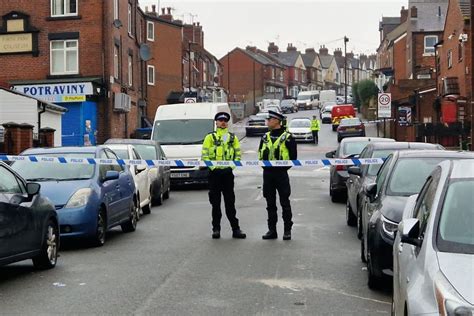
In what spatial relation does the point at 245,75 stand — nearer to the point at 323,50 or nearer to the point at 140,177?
the point at 323,50

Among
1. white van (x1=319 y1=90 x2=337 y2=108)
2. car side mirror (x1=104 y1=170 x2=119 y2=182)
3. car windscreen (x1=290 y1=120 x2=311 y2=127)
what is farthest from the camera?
white van (x1=319 y1=90 x2=337 y2=108)

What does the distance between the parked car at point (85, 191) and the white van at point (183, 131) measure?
28.7 feet

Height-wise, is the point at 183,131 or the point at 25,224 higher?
the point at 183,131

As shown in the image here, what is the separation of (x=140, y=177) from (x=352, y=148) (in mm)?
5695

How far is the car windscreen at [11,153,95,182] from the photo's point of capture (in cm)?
1191

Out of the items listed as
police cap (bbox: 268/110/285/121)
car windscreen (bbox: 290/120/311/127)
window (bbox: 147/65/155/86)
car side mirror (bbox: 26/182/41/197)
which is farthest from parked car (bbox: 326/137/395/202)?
window (bbox: 147/65/155/86)

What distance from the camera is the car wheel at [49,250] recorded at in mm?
9593

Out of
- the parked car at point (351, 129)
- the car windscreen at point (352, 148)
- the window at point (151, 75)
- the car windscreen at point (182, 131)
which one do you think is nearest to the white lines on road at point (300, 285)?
the car windscreen at point (352, 148)

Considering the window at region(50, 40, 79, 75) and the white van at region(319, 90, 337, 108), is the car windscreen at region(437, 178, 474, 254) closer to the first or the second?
the window at region(50, 40, 79, 75)

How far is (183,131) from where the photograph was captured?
23828mm

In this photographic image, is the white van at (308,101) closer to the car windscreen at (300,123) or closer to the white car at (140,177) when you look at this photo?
the car windscreen at (300,123)

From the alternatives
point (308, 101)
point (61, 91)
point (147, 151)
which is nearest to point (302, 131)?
point (61, 91)

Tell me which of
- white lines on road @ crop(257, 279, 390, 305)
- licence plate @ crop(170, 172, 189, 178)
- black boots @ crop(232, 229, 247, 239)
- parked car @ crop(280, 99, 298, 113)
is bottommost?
white lines on road @ crop(257, 279, 390, 305)

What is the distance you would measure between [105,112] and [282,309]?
30.7 meters
